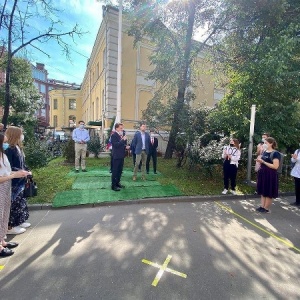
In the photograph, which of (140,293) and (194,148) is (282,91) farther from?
(140,293)

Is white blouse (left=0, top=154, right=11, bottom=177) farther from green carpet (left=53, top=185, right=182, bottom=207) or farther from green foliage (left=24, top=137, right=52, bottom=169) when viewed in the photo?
green foliage (left=24, top=137, right=52, bottom=169)

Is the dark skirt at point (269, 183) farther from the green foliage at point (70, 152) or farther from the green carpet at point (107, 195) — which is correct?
the green foliage at point (70, 152)

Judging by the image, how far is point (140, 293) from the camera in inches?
97.2

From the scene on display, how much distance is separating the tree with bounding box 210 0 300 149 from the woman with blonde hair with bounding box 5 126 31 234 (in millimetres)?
6840

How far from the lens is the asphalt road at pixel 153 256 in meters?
2.53

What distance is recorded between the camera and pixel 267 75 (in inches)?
305

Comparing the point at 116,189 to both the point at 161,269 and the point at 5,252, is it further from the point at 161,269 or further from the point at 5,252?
the point at 161,269

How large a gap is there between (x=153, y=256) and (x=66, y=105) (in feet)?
135

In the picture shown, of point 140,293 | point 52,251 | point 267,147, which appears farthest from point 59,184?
point 267,147

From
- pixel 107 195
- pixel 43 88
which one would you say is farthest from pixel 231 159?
pixel 43 88

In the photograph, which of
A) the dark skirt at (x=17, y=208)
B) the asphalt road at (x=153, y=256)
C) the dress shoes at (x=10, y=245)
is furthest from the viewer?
the dark skirt at (x=17, y=208)

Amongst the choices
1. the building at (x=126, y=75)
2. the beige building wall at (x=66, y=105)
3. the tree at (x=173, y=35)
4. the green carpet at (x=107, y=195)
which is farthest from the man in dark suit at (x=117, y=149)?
the beige building wall at (x=66, y=105)

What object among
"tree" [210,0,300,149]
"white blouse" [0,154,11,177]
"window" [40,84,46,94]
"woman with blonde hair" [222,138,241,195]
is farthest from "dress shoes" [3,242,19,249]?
"window" [40,84,46,94]

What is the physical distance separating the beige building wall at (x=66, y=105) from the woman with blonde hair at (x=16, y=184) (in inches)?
1484
